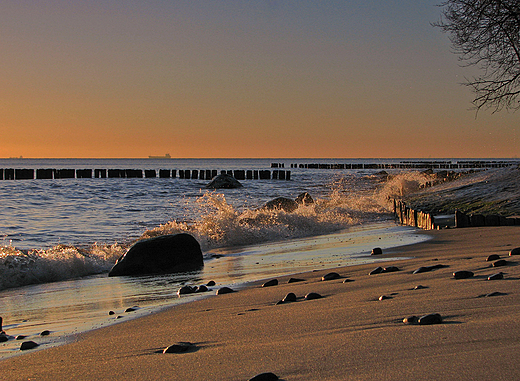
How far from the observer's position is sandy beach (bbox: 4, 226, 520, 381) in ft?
6.88

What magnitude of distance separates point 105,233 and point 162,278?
6616 millimetres

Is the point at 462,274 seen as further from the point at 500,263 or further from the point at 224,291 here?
the point at 224,291

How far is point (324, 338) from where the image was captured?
2.61 m

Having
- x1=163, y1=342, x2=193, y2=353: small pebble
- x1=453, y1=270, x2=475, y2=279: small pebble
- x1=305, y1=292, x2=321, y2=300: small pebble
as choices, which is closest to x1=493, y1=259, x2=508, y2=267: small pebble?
x1=453, y1=270, x2=475, y2=279: small pebble

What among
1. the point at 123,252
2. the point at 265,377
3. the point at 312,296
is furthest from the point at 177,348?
the point at 123,252

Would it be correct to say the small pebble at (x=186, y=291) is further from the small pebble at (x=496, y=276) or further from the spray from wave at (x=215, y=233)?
the spray from wave at (x=215, y=233)

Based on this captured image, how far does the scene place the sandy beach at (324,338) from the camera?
82.5 inches

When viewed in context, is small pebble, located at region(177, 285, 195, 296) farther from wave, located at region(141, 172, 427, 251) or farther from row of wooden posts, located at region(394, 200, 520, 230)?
wave, located at region(141, 172, 427, 251)

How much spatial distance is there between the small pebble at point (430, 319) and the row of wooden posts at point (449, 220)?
599 centimetres

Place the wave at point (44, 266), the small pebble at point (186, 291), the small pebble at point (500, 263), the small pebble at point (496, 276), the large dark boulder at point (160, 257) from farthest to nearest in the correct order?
the large dark boulder at point (160, 257)
the wave at point (44, 266)
the small pebble at point (186, 291)
the small pebble at point (500, 263)
the small pebble at point (496, 276)

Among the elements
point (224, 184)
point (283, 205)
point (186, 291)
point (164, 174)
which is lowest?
point (186, 291)

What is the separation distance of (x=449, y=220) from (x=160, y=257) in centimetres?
588

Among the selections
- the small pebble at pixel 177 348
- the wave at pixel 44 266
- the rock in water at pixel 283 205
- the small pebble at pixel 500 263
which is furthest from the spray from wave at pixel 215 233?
the small pebble at pixel 500 263

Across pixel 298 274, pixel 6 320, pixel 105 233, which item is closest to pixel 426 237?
pixel 298 274
